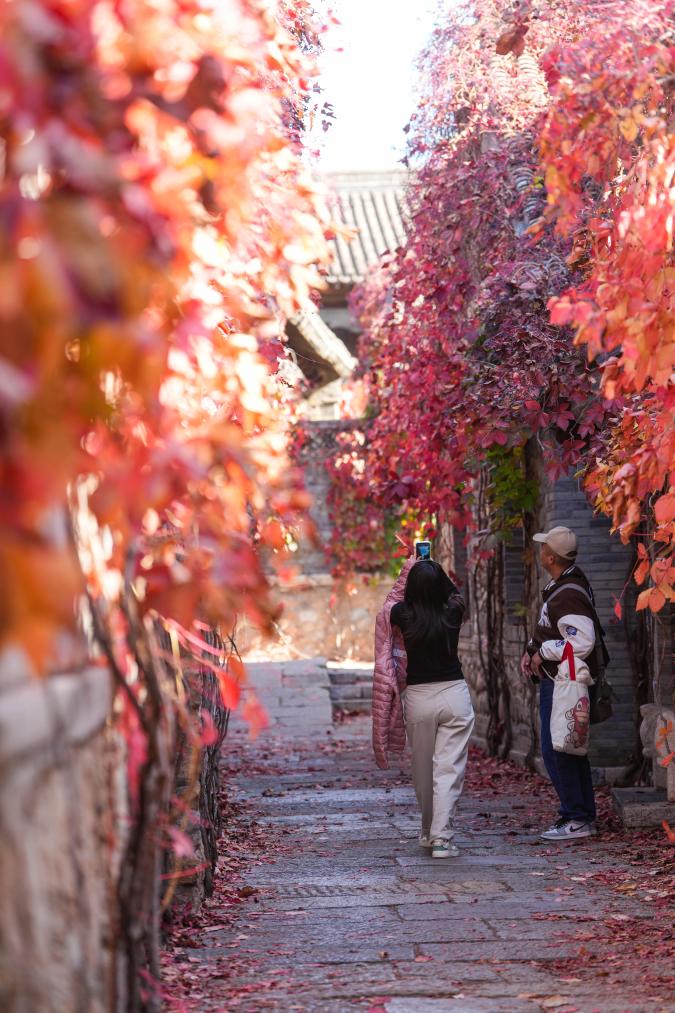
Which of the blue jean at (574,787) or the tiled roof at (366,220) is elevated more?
the tiled roof at (366,220)

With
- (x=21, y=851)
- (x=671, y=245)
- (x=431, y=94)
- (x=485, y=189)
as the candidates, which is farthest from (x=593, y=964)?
(x=431, y=94)

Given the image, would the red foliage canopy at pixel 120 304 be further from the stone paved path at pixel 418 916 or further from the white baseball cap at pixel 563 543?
the white baseball cap at pixel 563 543

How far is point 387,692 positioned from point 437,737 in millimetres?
387

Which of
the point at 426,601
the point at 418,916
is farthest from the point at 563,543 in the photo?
the point at 418,916

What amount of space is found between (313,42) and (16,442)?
542cm

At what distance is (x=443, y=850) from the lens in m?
7.35

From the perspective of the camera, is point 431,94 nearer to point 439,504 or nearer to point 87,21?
point 439,504

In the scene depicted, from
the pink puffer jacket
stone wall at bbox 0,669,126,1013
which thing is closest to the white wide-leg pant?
the pink puffer jacket

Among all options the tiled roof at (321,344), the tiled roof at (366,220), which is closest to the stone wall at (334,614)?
the tiled roof at (321,344)

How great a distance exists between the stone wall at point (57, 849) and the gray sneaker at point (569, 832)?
534 centimetres

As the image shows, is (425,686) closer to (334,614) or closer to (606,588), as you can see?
(606,588)

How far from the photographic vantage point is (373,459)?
1400 cm

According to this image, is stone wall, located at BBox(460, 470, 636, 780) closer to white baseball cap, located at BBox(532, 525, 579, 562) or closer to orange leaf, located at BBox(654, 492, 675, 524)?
white baseball cap, located at BBox(532, 525, 579, 562)

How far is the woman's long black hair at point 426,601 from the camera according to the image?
7.62 m
